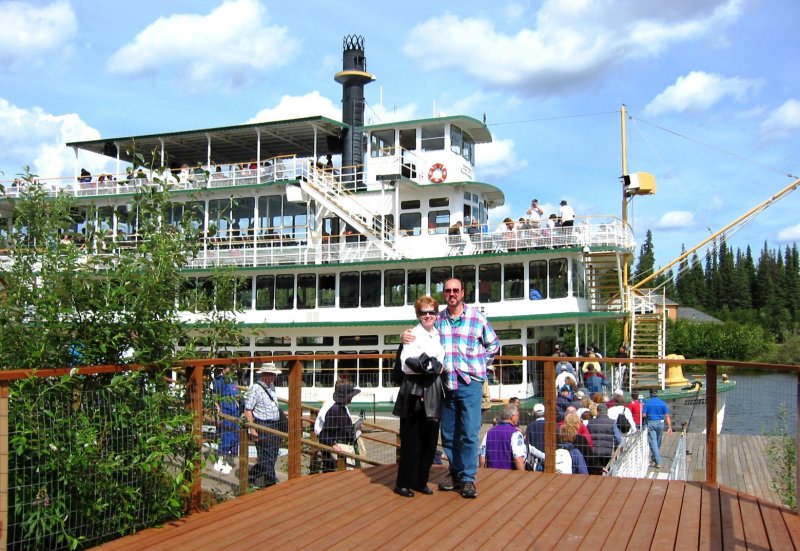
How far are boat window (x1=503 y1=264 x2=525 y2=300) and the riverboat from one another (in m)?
0.04

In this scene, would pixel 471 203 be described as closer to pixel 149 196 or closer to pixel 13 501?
pixel 149 196

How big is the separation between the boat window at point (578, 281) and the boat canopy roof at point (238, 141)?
884 centimetres

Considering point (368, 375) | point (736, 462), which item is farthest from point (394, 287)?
point (736, 462)

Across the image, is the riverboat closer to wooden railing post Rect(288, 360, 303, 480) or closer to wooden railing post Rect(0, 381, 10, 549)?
wooden railing post Rect(288, 360, 303, 480)

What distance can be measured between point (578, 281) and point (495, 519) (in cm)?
1478

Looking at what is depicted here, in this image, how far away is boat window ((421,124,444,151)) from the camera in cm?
2329

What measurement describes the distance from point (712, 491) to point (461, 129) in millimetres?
18509

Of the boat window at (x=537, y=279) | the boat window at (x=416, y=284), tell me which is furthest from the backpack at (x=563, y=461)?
the boat window at (x=416, y=284)

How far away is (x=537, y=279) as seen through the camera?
19.5 m

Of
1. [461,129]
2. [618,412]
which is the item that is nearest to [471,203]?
[461,129]

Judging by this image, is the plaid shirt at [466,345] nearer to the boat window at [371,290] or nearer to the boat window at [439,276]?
the boat window at [439,276]

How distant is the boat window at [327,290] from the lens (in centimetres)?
2128

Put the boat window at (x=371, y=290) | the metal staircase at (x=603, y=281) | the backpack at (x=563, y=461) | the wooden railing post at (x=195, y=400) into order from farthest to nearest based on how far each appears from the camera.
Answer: the boat window at (x=371, y=290) → the metal staircase at (x=603, y=281) → the backpack at (x=563, y=461) → the wooden railing post at (x=195, y=400)

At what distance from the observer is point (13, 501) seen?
453 cm
